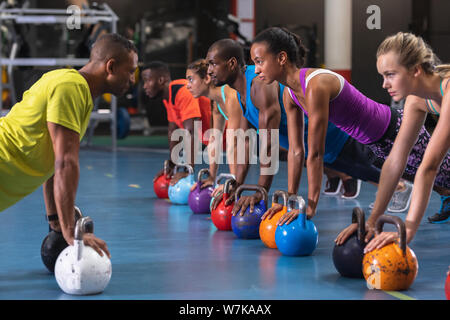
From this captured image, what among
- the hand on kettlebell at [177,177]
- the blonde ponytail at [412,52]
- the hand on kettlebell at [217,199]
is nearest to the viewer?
the blonde ponytail at [412,52]

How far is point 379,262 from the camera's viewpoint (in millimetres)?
2811

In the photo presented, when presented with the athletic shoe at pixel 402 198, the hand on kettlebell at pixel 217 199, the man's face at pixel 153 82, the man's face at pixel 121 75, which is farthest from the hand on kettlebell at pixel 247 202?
the man's face at pixel 153 82

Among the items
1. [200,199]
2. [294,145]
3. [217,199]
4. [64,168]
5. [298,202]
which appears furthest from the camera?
[200,199]

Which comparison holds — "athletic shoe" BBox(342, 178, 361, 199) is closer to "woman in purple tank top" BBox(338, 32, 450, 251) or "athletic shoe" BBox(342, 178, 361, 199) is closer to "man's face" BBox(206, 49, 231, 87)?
"man's face" BBox(206, 49, 231, 87)

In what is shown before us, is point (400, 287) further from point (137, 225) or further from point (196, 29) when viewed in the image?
point (196, 29)

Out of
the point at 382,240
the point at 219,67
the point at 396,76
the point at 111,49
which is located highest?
the point at 111,49

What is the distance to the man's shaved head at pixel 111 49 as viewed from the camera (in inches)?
115

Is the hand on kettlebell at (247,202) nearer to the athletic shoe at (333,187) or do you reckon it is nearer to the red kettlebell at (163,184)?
the red kettlebell at (163,184)

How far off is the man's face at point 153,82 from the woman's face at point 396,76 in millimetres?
3858

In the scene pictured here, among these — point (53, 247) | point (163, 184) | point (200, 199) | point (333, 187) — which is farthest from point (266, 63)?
point (333, 187)

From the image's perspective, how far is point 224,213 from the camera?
4.33 m

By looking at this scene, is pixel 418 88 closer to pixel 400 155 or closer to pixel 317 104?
pixel 400 155

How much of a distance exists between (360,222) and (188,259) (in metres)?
1.03
